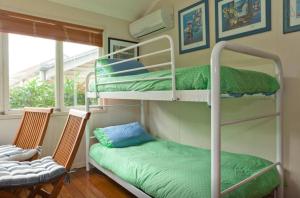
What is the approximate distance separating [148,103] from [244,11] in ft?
5.84

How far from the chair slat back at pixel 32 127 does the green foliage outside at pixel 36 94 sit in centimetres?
35

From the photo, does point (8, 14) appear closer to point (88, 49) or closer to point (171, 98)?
point (88, 49)

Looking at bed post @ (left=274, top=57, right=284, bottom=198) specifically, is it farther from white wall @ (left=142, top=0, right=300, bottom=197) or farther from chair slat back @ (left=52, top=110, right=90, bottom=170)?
chair slat back @ (left=52, top=110, right=90, bottom=170)

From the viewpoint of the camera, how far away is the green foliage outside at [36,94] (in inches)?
95.2

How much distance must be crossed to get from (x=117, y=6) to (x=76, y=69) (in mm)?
1055

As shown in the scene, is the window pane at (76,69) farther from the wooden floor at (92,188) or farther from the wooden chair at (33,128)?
the wooden floor at (92,188)

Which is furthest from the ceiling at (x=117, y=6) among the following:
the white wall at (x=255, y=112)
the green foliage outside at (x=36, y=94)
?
the green foliage outside at (x=36, y=94)

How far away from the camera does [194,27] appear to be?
98.8 inches

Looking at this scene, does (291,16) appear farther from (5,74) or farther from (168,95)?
(5,74)

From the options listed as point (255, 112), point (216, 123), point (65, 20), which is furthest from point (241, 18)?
point (65, 20)

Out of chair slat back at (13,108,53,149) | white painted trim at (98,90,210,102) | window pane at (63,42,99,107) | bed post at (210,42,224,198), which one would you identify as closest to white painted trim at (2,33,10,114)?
chair slat back at (13,108,53,149)

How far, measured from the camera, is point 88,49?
2.96 m

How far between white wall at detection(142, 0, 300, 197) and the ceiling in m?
0.46

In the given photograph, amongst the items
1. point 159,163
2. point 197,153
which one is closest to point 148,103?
point 197,153
